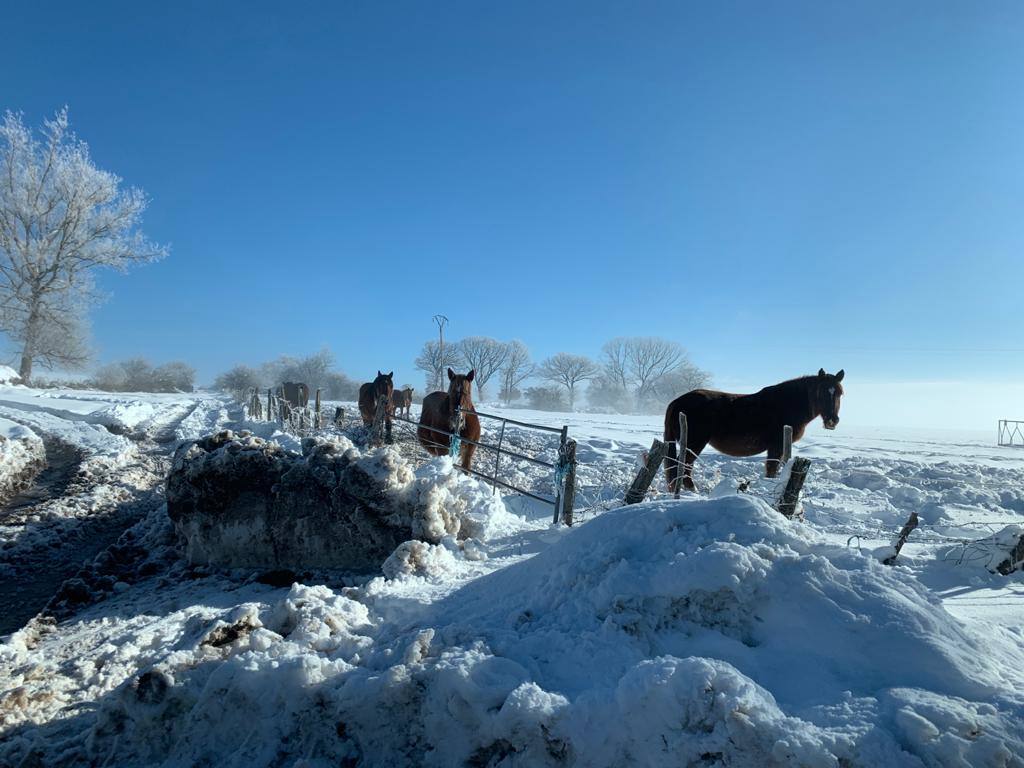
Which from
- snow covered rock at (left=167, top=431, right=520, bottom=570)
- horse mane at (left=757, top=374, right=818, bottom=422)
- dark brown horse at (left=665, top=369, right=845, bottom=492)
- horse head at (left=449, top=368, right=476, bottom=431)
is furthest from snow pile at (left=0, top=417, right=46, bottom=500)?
horse mane at (left=757, top=374, right=818, bottom=422)

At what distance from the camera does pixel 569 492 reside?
659 centimetres

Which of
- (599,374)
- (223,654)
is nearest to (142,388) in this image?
(599,374)

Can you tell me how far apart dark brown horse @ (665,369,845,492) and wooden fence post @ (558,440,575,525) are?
108 inches

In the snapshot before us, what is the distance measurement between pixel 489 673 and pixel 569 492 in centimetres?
443

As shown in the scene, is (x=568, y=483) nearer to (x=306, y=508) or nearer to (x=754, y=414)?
(x=306, y=508)

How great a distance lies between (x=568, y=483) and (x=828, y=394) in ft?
17.4

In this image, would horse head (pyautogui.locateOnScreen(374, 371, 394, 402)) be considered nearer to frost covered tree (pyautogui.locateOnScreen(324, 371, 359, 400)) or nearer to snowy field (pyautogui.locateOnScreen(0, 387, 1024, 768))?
snowy field (pyautogui.locateOnScreen(0, 387, 1024, 768))

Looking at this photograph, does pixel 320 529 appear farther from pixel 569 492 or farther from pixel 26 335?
pixel 26 335

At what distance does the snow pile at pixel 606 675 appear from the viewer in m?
1.82

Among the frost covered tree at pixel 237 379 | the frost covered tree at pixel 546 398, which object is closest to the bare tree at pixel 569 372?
the frost covered tree at pixel 546 398

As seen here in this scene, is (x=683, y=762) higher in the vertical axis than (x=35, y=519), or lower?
higher

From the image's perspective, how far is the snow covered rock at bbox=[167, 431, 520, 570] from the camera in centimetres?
514

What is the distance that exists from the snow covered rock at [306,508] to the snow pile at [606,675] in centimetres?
183

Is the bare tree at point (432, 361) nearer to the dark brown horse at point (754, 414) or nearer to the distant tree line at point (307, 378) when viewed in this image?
the distant tree line at point (307, 378)
